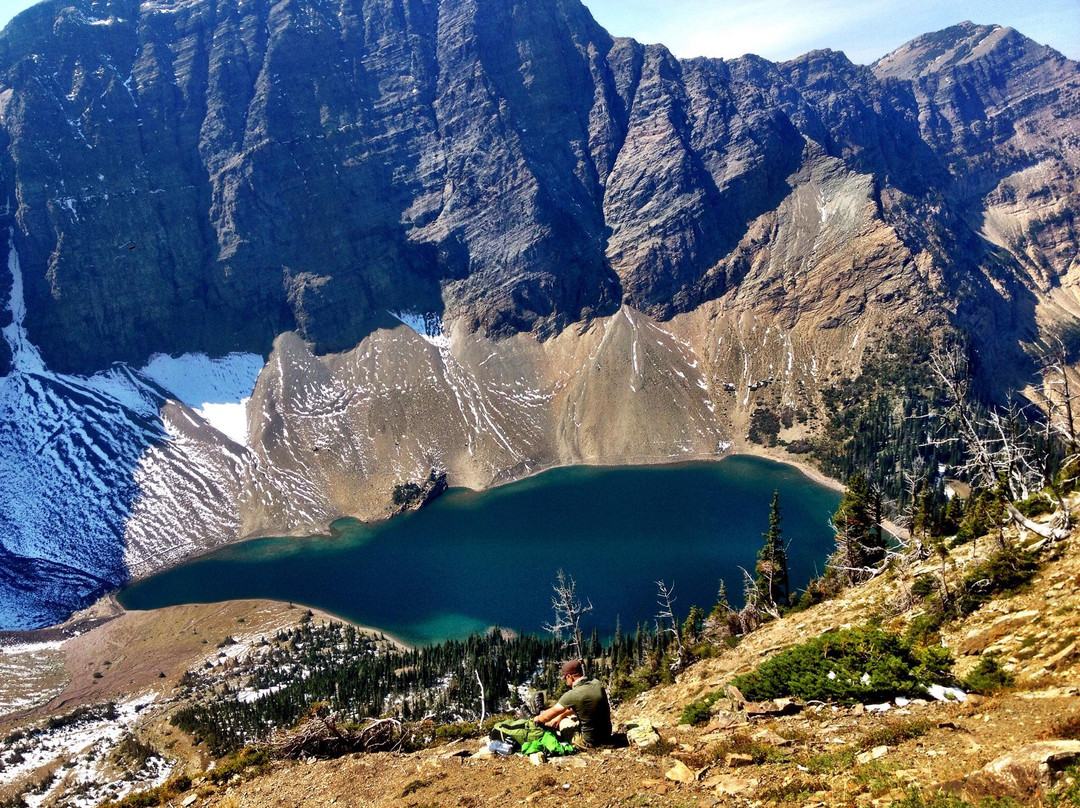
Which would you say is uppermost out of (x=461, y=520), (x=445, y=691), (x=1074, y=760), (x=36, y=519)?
(x=36, y=519)

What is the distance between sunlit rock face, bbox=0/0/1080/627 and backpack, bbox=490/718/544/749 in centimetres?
11972

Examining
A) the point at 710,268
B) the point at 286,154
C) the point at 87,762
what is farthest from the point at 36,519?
the point at 710,268

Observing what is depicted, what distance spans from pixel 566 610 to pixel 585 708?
1463 inches

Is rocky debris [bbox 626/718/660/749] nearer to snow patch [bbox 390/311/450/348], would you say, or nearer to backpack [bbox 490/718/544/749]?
backpack [bbox 490/718/544/749]

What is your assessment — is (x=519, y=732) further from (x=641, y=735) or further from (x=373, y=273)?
(x=373, y=273)

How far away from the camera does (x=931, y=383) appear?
13638 cm

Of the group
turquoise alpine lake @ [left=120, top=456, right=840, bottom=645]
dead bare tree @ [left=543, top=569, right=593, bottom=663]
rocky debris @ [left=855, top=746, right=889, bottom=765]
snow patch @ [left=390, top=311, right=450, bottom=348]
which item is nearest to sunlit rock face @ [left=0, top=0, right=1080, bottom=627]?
snow patch @ [left=390, top=311, right=450, bottom=348]

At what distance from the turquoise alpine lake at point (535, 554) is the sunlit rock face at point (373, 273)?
11.2 metres

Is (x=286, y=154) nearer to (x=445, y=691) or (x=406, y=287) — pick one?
(x=406, y=287)

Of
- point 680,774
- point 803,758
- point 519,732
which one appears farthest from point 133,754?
point 803,758

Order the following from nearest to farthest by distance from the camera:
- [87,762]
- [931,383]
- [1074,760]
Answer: [1074,760], [87,762], [931,383]

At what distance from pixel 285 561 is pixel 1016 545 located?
113543 mm

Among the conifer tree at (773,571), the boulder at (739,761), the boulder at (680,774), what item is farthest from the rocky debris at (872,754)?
the conifer tree at (773,571)

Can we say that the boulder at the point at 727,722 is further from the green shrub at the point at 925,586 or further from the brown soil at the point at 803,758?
the green shrub at the point at 925,586
